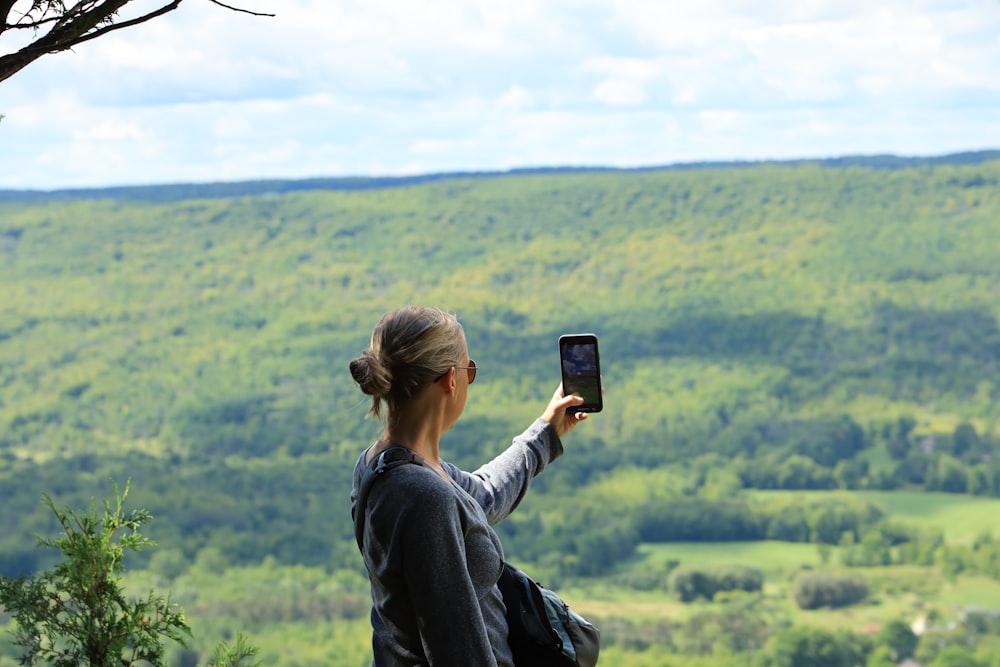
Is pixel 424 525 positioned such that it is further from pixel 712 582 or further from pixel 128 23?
pixel 712 582

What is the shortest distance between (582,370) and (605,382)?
64582mm

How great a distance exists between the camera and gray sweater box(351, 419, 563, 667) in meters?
1.47

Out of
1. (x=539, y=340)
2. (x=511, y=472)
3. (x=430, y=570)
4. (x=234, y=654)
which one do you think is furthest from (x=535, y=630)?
(x=539, y=340)

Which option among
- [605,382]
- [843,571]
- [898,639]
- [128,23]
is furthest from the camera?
[605,382]

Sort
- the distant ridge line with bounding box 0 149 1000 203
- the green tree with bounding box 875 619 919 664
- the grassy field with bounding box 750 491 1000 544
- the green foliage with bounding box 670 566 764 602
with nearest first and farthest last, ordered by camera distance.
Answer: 1. the green tree with bounding box 875 619 919 664
2. the green foliage with bounding box 670 566 764 602
3. the grassy field with bounding box 750 491 1000 544
4. the distant ridge line with bounding box 0 149 1000 203

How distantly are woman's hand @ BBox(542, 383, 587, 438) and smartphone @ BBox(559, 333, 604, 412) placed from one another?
1 centimetres

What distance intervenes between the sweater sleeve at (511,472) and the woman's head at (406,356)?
29cm

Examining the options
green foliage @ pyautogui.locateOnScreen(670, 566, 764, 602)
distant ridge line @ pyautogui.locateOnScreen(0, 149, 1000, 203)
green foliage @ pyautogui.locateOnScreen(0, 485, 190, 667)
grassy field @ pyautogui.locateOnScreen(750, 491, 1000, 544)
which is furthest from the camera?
distant ridge line @ pyautogui.locateOnScreen(0, 149, 1000, 203)

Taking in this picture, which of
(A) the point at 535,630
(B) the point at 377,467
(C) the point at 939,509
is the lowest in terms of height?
(C) the point at 939,509

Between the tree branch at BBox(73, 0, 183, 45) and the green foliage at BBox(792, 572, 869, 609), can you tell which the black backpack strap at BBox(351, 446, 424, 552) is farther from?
the green foliage at BBox(792, 572, 869, 609)

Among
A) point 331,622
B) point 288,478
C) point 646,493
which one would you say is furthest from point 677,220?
point 331,622

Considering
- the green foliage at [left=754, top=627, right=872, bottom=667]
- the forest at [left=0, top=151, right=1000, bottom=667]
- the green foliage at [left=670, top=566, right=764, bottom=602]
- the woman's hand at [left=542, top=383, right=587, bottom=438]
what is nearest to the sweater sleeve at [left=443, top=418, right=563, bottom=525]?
the woman's hand at [left=542, top=383, right=587, bottom=438]

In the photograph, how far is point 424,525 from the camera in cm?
147

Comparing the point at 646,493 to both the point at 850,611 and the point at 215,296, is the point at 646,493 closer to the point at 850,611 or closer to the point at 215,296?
the point at 850,611
